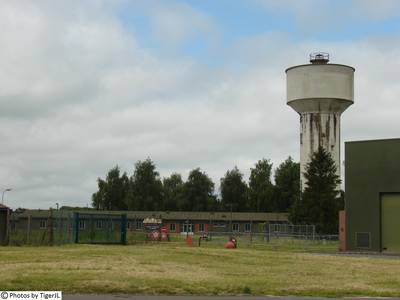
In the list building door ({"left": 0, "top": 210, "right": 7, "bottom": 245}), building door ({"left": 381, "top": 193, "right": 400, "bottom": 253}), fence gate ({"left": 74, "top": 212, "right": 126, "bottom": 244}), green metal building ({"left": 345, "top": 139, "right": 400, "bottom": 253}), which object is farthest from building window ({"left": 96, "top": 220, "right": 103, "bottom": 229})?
building door ({"left": 381, "top": 193, "right": 400, "bottom": 253})

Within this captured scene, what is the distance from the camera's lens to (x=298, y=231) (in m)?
62.7

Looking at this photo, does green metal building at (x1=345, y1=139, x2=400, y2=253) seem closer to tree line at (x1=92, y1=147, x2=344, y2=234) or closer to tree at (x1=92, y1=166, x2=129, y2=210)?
tree line at (x1=92, y1=147, x2=344, y2=234)

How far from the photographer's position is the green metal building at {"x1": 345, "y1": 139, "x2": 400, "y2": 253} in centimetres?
4525

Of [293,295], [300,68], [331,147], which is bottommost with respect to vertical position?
[293,295]

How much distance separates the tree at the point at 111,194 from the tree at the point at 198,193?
13.1 metres

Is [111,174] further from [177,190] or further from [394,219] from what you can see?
[394,219]

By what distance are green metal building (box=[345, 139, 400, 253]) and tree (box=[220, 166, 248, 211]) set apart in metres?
96.2

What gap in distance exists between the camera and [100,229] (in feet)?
155

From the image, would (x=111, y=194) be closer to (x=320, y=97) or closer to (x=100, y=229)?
(x=320, y=97)

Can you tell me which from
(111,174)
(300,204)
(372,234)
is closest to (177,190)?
(111,174)

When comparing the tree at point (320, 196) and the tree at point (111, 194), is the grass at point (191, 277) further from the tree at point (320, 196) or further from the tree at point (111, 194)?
the tree at point (111, 194)

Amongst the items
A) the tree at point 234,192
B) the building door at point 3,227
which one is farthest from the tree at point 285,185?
the building door at point 3,227

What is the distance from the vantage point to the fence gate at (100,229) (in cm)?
4606

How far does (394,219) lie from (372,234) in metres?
1.78
